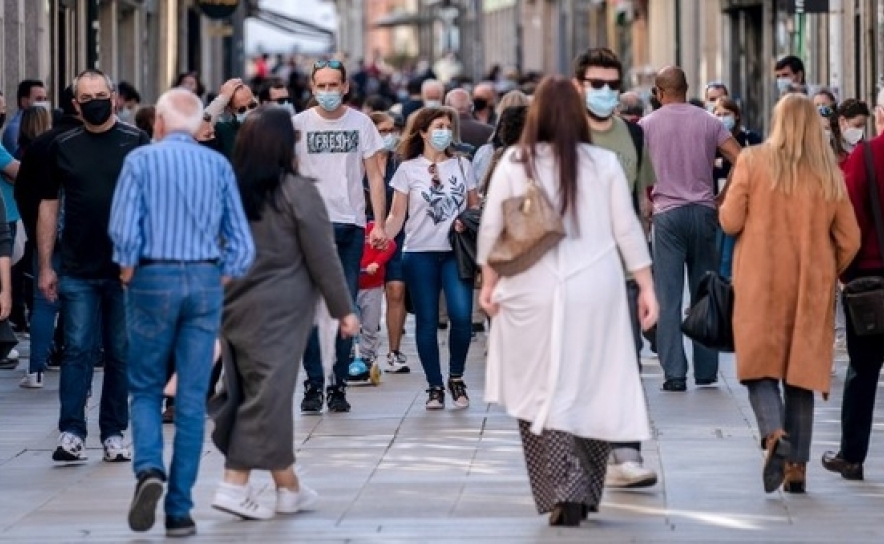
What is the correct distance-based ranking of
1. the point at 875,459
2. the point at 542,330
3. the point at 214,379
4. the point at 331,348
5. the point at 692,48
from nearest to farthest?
the point at 542,330 < the point at 331,348 < the point at 875,459 < the point at 214,379 < the point at 692,48

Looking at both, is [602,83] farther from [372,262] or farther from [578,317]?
[372,262]

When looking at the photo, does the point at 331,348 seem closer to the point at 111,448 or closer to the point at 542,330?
the point at 542,330

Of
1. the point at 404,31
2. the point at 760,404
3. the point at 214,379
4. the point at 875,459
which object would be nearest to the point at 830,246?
the point at 760,404

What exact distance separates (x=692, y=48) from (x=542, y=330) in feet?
114

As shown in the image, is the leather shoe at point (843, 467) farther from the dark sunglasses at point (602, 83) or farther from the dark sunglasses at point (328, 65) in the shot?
the dark sunglasses at point (328, 65)

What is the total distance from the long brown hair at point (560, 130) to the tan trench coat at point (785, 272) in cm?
114

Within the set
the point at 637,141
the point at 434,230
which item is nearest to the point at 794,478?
the point at 637,141

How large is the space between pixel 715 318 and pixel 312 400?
3839mm

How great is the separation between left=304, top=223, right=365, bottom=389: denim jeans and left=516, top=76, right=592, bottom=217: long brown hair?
4.25 metres

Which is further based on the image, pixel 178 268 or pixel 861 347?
pixel 861 347

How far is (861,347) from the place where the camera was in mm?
12016

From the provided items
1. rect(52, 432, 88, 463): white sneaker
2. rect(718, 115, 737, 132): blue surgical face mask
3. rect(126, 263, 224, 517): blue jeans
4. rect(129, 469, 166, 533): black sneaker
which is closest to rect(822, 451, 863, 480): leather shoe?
rect(126, 263, 224, 517): blue jeans

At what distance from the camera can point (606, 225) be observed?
35.0 feet

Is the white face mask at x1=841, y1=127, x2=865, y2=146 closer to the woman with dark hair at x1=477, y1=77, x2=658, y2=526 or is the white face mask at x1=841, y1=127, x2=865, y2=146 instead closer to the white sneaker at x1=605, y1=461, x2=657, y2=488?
the white sneaker at x1=605, y1=461, x2=657, y2=488
